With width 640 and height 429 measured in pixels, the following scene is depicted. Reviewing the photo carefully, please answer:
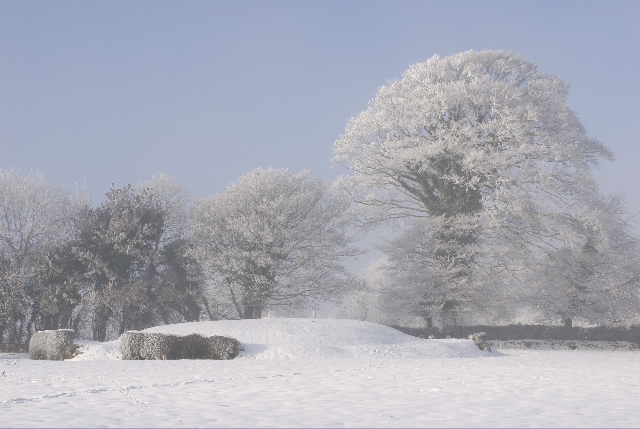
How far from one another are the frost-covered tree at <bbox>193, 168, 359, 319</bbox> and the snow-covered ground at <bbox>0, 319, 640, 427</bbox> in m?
10.9

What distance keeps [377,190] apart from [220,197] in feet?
32.3

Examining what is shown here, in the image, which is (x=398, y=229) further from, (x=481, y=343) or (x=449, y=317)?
(x=481, y=343)

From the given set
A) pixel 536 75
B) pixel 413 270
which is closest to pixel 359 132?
pixel 413 270

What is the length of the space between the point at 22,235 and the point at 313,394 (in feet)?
77.8

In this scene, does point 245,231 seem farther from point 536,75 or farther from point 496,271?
point 536,75

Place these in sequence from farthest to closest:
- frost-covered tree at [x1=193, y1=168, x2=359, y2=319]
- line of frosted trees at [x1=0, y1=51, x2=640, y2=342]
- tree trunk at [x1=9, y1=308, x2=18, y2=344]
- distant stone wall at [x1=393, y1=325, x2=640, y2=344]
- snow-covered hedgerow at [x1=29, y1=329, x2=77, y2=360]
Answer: frost-covered tree at [x1=193, y1=168, x2=359, y2=319] → distant stone wall at [x1=393, y1=325, x2=640, y2=344] → tree trunk at [x1=9, y1=308, x2=18, y2=344] → line of frosted trees at [x1=0, y1=51, x2=640, y2=342] → snow-covered hedgerow at [x1=29, y1=329, x2=77, y2=360]

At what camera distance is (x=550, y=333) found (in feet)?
81.1

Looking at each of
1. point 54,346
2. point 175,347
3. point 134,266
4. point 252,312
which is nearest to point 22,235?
point 134,266

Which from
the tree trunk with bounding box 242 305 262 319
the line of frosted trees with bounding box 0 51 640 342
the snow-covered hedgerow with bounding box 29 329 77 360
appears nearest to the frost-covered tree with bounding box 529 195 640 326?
the line of frosted trees with bounding box 0 51 640 342

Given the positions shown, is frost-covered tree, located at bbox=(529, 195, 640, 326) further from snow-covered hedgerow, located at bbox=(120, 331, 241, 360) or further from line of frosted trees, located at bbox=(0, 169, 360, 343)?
snow-covered hedgerow, located at bbox=(120, 331, 241, 360)

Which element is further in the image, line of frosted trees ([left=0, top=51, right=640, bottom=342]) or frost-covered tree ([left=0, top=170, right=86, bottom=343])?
frost-covered tree ([left=0, top=170, right=86, bottom=343])

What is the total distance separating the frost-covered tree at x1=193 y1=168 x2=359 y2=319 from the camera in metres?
26.1

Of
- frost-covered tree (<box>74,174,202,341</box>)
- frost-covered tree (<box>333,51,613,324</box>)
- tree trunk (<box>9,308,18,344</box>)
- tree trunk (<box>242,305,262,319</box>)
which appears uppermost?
frost-covered tree (<box>333,51,613,324</box>)

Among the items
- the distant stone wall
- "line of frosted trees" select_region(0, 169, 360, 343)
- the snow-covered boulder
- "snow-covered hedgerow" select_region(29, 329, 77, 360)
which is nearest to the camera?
"snow-covered hedgerow" select_region(29, 329, 77, 360)
